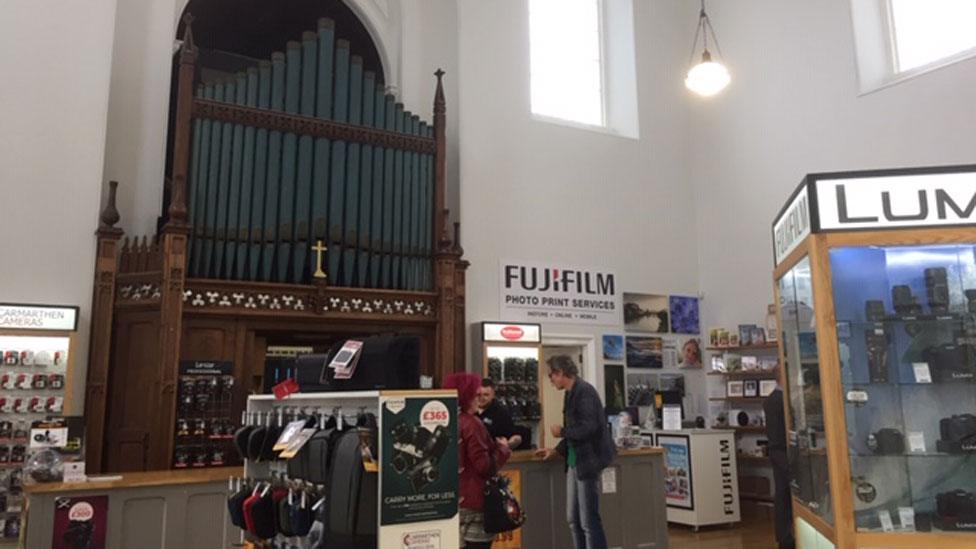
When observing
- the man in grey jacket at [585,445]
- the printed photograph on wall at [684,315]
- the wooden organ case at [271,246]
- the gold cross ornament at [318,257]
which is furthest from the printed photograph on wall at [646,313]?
the man in grey jacket at [585,445]

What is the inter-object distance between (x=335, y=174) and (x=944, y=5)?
7.09 metres

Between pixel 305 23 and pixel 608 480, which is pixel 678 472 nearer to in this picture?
pixel 608 480

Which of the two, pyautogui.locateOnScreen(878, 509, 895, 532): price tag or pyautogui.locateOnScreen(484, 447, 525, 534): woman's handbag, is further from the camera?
pyautogui.locateOnScreen(484, 447, 525, 534): woman's handbag

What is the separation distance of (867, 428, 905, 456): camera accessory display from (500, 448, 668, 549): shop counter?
286cm

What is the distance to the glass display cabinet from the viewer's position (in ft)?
11.0

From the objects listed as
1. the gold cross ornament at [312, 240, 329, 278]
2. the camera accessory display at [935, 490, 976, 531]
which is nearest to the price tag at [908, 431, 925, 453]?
the camera accessory display at [935, 490, 976, 531]

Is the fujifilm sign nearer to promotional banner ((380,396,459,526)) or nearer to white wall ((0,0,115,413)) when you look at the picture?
promotional banner ((380,396,459,526))

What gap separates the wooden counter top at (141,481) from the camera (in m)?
4.54

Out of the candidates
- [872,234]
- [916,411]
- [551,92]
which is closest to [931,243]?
[872,234]

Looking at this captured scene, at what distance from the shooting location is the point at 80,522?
4.59 meters

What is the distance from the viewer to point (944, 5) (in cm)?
851

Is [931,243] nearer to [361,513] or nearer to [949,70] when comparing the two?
[361,513]

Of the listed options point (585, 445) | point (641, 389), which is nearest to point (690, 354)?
point (641, 389)

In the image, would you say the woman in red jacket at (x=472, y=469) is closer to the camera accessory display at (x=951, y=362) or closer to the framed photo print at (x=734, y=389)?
the camera accessory display at (x=951, y=362)
